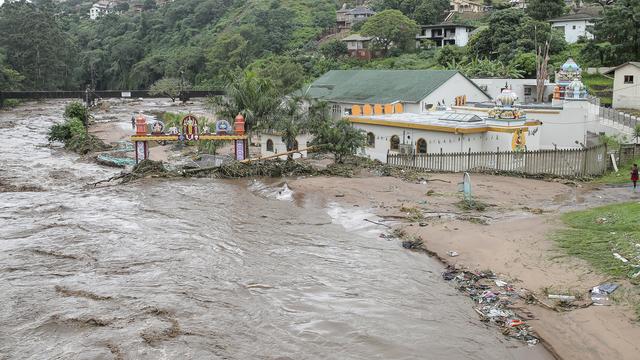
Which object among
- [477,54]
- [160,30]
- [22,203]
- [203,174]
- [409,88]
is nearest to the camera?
[22,203]

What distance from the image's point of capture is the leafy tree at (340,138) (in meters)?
34.1

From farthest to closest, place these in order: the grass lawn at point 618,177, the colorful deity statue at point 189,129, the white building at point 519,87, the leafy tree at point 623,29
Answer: the leafy tree at point 623,29 → the white building at point 519,87 → the colorful deity statue at point 189,129 → the grass lawn at point 618,177

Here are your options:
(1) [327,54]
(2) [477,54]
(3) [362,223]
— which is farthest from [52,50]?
(3) [362,223]

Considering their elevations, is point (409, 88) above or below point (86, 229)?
above

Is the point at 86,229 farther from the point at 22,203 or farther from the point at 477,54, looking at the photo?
the point at 477,54

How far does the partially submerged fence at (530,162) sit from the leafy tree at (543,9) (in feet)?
159

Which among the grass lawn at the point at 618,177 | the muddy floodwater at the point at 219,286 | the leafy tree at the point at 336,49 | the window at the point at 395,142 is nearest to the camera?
the muddy floodwater at the point at 219,286

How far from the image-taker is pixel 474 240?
771 inches

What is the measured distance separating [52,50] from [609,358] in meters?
101

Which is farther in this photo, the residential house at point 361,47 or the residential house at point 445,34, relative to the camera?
the residential house at point 361,47

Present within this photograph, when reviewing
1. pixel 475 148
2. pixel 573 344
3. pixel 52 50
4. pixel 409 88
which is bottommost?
pixel 573 344

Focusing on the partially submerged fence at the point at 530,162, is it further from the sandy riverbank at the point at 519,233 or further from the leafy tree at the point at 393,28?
the leafy tree at the point at 393,28

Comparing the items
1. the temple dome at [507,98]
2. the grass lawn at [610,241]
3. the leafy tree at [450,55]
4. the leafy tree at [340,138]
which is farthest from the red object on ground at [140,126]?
the leafy tree at [450,55]

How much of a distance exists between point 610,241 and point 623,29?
147ft
